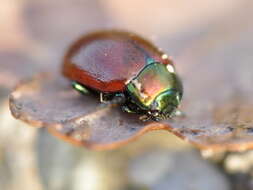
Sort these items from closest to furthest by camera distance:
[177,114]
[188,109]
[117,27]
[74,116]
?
[74,116], [177,114], [188,109], [117,27]


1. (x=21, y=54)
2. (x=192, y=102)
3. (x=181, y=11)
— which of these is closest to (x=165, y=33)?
(x=181, y=11)

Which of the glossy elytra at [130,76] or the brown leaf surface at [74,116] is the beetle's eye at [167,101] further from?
the brown leaf surface at [74,116]

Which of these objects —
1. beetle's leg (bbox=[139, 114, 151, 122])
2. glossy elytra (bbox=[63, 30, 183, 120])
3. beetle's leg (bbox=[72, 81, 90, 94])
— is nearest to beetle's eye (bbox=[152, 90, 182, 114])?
glossy elytra (bbox=[63, 30, 183, 120])

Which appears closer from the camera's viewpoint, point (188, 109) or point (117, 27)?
point (188, 109)

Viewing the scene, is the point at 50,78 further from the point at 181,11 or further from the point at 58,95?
the point at 181,11

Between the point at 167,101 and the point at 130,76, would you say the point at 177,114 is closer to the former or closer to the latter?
the point at 167,101

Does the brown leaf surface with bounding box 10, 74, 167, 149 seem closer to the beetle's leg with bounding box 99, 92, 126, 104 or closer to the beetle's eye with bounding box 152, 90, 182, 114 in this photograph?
the beetle's leg with bounding box 99, 92, 126, 104

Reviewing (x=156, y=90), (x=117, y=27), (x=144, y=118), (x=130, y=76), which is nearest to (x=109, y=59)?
(x=130, y=76)
